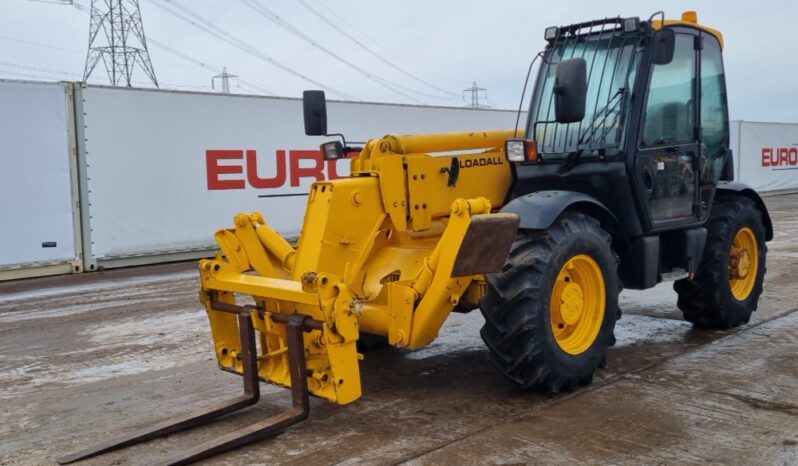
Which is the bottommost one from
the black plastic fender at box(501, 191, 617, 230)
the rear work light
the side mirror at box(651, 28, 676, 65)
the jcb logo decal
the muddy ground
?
the muddy ground

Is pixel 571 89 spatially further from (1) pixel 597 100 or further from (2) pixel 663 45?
(2) pixel 663 45

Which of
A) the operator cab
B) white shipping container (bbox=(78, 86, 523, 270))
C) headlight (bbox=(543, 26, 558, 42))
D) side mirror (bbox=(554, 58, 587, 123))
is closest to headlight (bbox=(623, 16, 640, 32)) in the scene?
the operator cab

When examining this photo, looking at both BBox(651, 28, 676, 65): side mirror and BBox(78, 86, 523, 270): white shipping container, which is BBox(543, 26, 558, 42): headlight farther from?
BBox(78, 86, 523, 270): white shipping container

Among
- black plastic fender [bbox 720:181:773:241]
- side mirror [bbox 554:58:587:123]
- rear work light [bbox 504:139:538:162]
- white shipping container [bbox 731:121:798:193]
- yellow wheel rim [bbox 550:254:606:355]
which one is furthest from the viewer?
white shipping container [bbox 731:121:798:193]

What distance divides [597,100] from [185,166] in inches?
318

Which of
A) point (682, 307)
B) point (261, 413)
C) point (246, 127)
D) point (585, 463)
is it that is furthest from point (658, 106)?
point (246, 127)

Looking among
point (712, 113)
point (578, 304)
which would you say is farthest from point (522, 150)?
point (712, 113)

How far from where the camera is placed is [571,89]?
15.1 feet

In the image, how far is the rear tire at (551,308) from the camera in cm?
449

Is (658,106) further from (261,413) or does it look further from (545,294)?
(261,413)

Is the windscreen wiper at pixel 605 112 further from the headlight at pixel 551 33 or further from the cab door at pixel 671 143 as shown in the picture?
the headlight at pixel 551 33

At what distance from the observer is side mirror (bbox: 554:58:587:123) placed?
4.60 m

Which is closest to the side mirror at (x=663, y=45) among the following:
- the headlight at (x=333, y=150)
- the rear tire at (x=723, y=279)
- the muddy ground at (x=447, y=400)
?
the rear tire at (x=723, y=279)

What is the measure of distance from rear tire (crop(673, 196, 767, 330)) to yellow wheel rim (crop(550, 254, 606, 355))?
1791 millimetres
